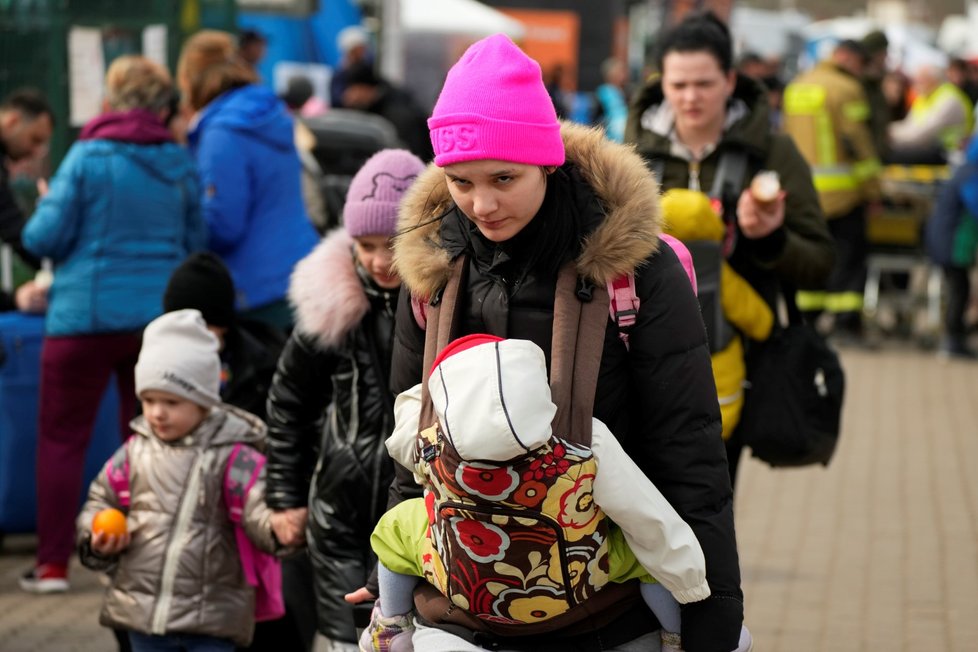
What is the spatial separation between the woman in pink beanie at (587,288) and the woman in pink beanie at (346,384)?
1.09 m

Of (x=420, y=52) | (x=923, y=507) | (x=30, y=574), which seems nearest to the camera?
(x=30, y=574)

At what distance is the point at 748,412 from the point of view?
5.07 metres

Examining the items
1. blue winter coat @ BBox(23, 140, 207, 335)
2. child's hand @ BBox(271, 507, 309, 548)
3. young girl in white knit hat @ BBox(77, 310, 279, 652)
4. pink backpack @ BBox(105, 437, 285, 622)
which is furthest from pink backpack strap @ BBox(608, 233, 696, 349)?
blue winter coat @ BBox(23, 140, 207, 335)

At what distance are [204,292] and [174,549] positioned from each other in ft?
3.05

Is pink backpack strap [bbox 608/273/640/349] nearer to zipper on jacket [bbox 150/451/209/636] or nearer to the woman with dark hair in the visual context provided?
the woman with dark hair

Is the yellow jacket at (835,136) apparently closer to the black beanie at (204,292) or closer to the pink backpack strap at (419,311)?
the black beanie at (204,292)

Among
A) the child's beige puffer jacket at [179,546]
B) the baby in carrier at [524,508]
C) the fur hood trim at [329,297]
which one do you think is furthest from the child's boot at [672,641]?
the child's beige puffer jacket at [179,546]

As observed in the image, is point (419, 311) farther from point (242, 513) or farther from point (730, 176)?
point (730, 176)

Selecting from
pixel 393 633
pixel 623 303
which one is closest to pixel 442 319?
pixel 623 303

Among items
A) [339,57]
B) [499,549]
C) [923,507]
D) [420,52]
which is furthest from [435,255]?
[420,52]

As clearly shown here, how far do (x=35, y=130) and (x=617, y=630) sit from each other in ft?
16.8

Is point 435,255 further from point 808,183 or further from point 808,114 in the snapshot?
point 808,114

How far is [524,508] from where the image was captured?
2.85 metres

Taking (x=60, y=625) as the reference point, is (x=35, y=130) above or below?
above
